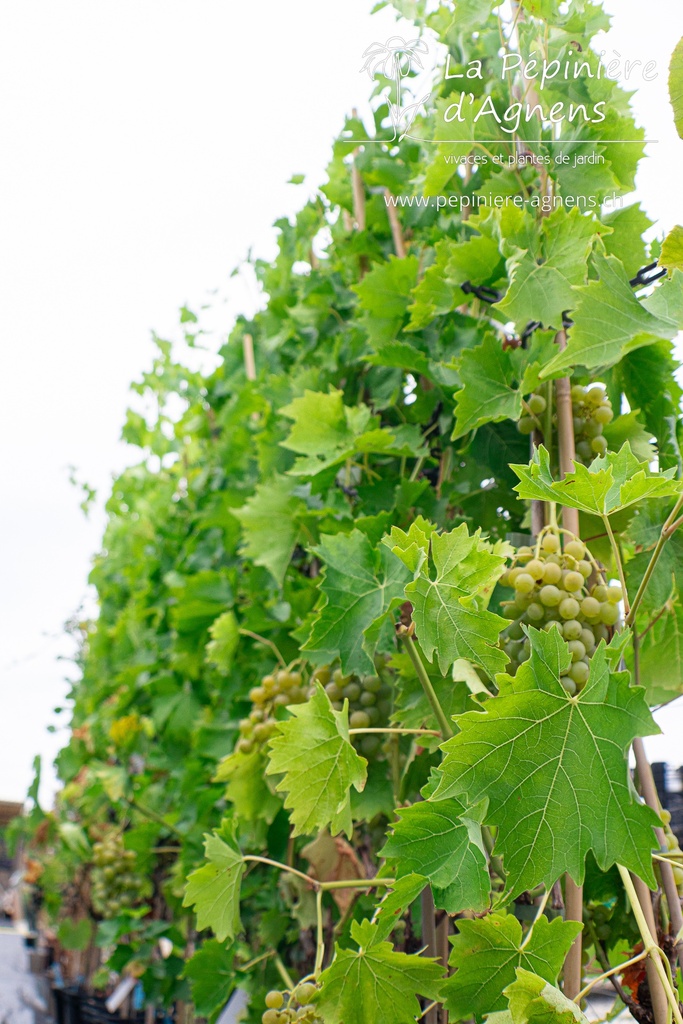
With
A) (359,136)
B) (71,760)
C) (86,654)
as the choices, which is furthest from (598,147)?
(86,654)

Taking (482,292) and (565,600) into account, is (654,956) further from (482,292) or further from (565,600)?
(482,292)

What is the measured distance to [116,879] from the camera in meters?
2.97

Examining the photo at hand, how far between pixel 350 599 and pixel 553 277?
0.47 metres

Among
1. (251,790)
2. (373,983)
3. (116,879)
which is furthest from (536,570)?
(116,879)

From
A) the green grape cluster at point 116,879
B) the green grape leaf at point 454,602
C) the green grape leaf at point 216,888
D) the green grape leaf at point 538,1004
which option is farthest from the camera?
the green grape cluster at point 116,879

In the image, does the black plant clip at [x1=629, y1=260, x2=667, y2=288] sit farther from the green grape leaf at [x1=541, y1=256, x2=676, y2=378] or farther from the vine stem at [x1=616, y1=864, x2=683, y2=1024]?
the vine stem at [x1=616, y1=864, x2=683, y2=1024]

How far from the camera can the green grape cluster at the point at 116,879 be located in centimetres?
297

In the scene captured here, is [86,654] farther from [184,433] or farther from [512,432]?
[512,432]

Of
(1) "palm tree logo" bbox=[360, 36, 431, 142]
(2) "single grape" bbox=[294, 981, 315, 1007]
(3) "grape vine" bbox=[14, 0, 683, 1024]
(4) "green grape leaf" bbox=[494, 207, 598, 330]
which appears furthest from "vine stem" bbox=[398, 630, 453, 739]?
(1) "palm tree logo" bbox=[360, 36, 431, 142]

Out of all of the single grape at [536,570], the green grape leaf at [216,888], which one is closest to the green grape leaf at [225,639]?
the green grape leaf at [216,888]

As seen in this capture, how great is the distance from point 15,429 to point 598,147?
6936 millimetres

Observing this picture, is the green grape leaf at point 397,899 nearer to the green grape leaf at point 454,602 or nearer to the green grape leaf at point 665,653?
the green grape leaf at point 454,602

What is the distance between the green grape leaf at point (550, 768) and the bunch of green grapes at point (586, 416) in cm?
45

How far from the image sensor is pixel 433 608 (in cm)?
70
